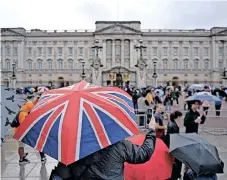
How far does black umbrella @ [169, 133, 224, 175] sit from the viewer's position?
4473 millimetres

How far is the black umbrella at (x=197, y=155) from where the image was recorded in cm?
447

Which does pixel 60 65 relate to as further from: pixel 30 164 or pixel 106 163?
pixel 106 163

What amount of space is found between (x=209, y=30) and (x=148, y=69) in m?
16.3

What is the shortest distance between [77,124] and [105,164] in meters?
0.46

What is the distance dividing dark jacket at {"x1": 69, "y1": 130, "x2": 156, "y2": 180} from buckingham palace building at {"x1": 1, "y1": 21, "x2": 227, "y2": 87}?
246ft

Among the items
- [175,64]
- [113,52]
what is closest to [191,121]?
[113,52]

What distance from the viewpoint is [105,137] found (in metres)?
3.38

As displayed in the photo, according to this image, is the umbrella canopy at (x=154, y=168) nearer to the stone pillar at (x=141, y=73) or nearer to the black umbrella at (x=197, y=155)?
the black umbrella at (x=197, y=155)

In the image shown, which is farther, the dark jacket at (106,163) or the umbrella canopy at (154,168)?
the umbrella canopy at (154,168)

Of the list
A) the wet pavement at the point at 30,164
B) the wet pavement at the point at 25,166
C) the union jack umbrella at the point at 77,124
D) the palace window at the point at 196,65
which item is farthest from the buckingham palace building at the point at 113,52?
the union jack umbrella at the point at 77,124

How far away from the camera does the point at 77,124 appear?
3389 millimetres

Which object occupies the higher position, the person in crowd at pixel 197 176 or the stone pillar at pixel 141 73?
the stone pillar at pixel 141 73

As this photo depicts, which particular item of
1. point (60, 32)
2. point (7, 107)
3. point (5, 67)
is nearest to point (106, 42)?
point (60, 32)

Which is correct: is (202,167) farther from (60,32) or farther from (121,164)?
(60,32)
